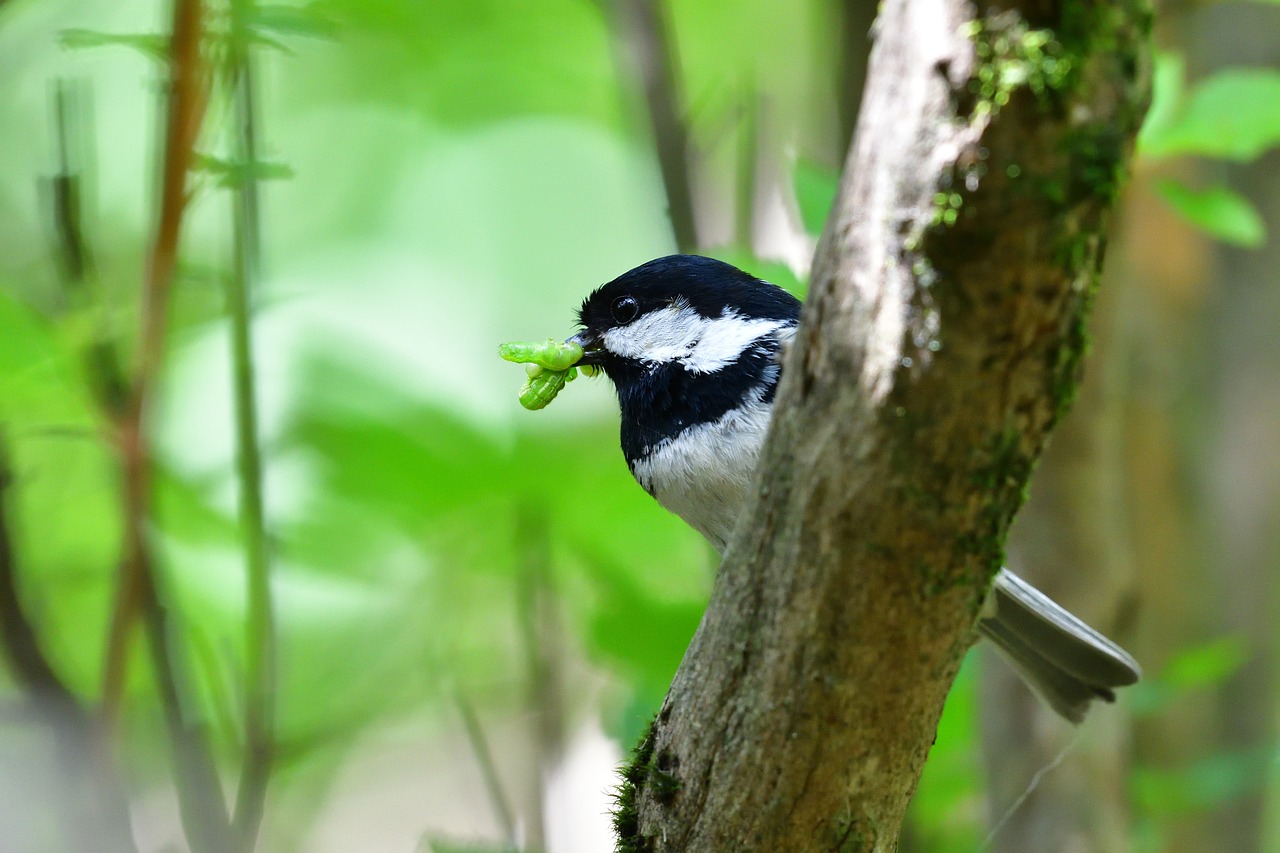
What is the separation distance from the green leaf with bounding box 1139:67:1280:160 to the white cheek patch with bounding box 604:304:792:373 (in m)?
0.85

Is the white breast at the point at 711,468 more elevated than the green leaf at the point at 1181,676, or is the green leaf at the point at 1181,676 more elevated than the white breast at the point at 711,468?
the white breast at the point at 711,468

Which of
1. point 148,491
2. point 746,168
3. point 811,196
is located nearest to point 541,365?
point 811,196

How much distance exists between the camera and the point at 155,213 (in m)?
1.88

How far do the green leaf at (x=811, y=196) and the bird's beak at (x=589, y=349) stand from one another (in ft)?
1.81

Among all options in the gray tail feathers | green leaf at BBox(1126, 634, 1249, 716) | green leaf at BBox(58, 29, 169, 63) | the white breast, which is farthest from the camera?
green leaf at BBox(1126, 634, 1249, 716)

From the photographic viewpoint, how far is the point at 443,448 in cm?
278

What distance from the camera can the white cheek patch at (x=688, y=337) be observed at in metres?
2.07

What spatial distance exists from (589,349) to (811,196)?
619mm

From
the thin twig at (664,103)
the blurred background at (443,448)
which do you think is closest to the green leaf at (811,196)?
the blurred background at (443,448)

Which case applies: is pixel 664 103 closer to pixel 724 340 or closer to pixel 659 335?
pixel 659 335

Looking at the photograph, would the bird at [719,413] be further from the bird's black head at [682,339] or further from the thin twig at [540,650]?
the thin twig at [540,650]

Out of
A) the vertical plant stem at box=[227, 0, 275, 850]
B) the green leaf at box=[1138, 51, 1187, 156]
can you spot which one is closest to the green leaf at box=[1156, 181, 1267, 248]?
the green leaf at box=[1138, 51, 1187, 156]

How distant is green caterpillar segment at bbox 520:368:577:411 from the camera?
212 centimetres

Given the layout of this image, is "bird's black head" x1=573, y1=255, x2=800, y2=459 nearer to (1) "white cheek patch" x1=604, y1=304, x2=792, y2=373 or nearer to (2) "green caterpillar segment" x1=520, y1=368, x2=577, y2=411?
(1) "white cheek patch" x1=604, y1=304, x2=792, y2=373
